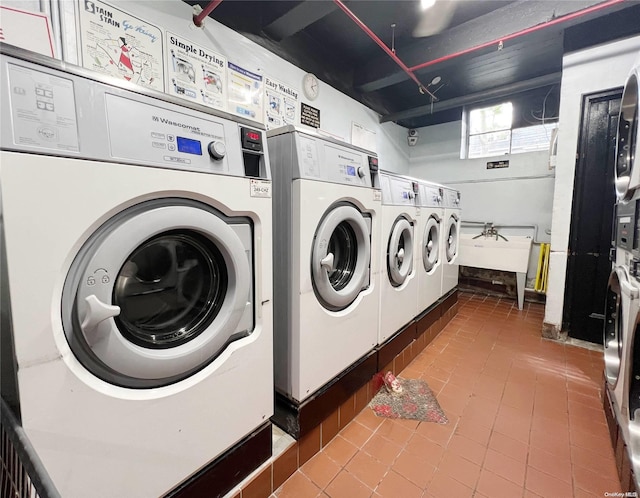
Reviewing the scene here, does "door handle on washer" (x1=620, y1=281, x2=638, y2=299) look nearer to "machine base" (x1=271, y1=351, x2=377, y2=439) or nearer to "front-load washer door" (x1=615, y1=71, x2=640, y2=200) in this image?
"front-load washer door" (x1=615, y1=71, x2=640, y2=200)

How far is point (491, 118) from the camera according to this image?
3748 mm

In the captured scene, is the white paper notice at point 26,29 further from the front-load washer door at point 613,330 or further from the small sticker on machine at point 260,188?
the front-load washer door at point 613,330

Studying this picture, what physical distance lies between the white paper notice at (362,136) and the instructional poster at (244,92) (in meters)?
1.27

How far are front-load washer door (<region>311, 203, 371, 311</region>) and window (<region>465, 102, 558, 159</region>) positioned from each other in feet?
10.7

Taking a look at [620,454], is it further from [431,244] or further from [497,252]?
[497,252]

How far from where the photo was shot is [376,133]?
3506 mm

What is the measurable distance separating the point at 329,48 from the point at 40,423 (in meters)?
3.03

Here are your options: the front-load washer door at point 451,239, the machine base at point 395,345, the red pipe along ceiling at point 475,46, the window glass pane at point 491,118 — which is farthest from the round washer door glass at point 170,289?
the window glass pane at point 491,118

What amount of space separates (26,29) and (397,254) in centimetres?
202

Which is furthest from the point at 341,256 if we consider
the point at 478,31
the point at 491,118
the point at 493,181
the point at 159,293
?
the point at 491,118

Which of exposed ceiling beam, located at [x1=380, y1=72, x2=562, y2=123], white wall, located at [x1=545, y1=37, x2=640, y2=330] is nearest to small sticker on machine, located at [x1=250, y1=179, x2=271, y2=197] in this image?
white wall, located at [x1=545, y1=37, x2=640, y2=330]

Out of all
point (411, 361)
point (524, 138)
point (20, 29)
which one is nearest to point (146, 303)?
point (20, 29)

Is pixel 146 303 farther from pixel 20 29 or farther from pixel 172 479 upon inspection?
pixel 20 29

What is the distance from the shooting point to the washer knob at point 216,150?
815mm
